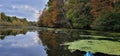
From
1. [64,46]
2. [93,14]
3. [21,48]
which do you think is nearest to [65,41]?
[64,46]

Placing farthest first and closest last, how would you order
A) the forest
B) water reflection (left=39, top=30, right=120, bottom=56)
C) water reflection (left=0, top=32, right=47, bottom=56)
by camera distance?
the forest
water reflection (left=0, top=32, right=47, bottom=56)
water reflection (left=39, top=30, right=120, bottom=56)

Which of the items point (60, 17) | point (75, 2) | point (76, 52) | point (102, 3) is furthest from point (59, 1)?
point (76, 52)

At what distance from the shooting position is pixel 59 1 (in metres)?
53.5

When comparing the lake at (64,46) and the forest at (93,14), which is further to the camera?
the forest at (93,14)

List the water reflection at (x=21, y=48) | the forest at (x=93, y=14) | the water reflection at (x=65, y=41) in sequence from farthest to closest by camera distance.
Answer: the forest at (x=93, y=14) → the water reflection at (x=21, y=48) → the water reflection at (x=65, y=41)

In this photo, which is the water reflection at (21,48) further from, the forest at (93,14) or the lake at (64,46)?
the forest at (93,14)

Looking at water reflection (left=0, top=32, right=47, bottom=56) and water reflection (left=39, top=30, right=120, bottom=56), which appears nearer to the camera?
water reflection (left=39, top=30, right=120, bottom=56)

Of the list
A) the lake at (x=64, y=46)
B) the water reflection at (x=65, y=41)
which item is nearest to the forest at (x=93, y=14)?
the water reflection at (x=65, y=41)

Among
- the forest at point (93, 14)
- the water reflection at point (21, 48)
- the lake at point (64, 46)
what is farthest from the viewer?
the forest at point (93, 14)

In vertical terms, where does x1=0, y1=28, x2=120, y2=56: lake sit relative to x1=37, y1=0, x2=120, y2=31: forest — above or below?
below

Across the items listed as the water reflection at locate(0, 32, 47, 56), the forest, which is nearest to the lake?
the water reflection at locate(0, 32, 47, 56)

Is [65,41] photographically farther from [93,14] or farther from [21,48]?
[93,14]

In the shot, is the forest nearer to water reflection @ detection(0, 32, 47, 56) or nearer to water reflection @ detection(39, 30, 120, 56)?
water reflection @ detection(39, 30, 120, 56)

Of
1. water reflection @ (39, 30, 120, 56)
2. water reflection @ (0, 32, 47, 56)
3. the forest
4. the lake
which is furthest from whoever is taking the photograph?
the forest
